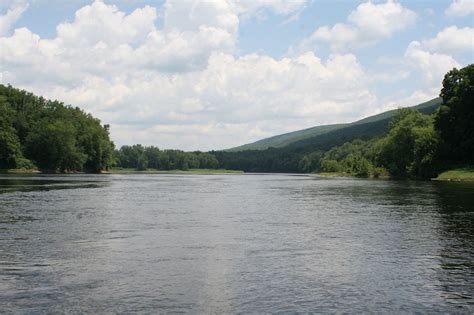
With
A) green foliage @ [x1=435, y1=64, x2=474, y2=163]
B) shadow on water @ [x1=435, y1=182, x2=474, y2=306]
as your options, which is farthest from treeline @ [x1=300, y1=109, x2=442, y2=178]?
shadow on water @ [x1=435, y1=182, x2=474, y2=306]

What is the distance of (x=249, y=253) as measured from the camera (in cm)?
2427

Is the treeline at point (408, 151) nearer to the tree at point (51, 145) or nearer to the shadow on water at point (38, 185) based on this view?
the shadow on water at point (38, 185)

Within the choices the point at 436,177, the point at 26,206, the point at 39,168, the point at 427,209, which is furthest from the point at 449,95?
the point at 39,168

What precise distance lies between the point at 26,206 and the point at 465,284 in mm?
39411

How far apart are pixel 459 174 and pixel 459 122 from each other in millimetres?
15087

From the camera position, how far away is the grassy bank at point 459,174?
116963 millimetres

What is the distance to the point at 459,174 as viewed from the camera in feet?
395

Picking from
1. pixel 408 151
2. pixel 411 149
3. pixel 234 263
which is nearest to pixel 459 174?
pixel 411 149

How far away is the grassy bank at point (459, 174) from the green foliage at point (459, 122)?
17.2 feet

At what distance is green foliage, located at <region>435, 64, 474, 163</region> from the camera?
416ft

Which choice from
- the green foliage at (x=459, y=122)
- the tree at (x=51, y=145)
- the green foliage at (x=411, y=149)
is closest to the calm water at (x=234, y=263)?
the green foliage at (x=459, y=122)

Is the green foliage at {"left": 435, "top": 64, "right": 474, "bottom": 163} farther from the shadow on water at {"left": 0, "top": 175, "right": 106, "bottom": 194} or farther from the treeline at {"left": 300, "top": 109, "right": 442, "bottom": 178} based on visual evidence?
the shadow on water at {"left": 0, "top": 175, "right": 106, "bottom": 194}

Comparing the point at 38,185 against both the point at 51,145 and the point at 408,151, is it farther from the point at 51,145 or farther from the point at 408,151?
the point at 408,151

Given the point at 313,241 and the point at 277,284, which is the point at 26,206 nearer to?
the point at 313,241
